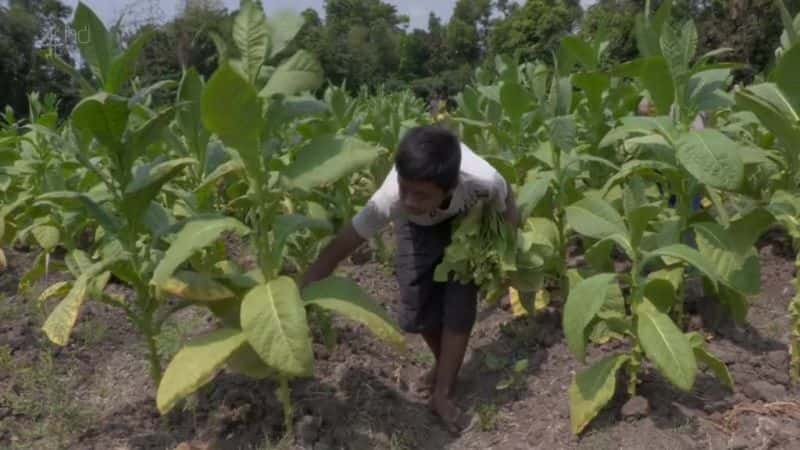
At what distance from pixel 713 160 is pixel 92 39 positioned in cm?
218

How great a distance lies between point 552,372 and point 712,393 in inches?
25.6

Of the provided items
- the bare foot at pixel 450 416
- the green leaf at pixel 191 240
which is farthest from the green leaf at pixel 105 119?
the bare foot at pixel 450 416

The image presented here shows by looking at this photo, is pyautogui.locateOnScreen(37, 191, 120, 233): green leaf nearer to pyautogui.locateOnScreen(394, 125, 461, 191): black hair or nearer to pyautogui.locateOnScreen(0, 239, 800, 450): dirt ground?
pyautogui.locateOnScreen(0, 239, 800, 450): dirt ground

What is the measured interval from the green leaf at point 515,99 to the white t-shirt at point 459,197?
0.99 metres

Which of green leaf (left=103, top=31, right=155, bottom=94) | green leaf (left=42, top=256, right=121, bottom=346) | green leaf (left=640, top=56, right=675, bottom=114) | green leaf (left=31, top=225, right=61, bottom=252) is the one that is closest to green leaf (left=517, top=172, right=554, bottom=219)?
green leaf (left=640, top=56, right=675, bottom=114)

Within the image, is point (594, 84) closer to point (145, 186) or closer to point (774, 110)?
point (774, 110)

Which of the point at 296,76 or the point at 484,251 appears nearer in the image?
the point at 296,76

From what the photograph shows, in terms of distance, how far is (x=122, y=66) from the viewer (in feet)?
8.77

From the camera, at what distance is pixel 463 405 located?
322 cm

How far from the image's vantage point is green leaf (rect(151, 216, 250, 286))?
2381 millimetres

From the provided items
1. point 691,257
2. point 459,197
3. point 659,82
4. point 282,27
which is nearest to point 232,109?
point 282,27

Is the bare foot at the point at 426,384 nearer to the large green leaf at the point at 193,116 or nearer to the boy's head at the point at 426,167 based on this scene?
the boy's head at the point at 426,167

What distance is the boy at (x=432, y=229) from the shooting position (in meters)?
2.66

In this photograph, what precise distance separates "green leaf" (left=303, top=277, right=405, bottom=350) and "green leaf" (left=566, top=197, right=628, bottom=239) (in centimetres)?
79
